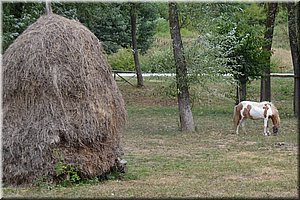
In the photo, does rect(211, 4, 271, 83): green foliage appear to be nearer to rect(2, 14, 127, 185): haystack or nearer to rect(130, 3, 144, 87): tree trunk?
rect(130, 3, 144, 87): tree trunk

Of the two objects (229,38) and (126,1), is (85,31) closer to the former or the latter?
(229,38)

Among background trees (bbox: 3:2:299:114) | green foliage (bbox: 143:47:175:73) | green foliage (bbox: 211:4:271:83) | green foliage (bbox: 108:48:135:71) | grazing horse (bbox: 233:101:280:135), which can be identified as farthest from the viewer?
green foliage (bbox: 108:48:135:71)

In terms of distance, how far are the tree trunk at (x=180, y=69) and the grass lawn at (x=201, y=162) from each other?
0.46 meters

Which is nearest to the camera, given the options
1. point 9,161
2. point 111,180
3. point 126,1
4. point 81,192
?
point 81,192

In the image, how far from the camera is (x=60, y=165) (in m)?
8.78

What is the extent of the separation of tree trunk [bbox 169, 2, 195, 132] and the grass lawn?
459 millimetres

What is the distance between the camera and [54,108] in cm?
884

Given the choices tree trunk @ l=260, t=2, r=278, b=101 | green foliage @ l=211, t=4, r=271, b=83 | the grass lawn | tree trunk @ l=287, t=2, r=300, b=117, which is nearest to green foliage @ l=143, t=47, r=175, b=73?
the grass lawn

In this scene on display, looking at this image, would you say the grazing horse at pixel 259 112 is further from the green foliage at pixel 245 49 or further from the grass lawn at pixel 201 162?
the green foliage at pixel 245 49

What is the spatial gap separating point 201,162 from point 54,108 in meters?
3.72

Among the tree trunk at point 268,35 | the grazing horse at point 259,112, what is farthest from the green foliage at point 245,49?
the grazing horse at point 259,112

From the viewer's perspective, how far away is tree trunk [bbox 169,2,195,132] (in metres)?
16.8

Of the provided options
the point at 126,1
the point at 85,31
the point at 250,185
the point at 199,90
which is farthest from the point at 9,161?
the point at 126,1

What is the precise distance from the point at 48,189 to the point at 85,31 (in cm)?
252
